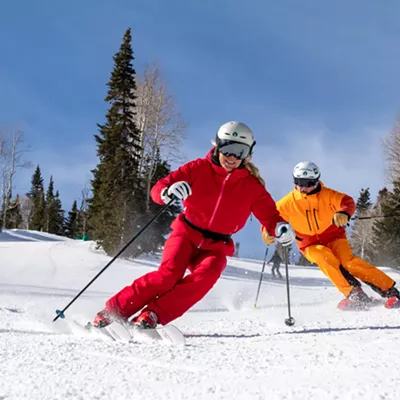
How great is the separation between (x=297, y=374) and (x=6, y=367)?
124cm

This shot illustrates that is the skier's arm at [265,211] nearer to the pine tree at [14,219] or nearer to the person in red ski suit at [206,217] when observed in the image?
the person in red ski suit at [206,217]

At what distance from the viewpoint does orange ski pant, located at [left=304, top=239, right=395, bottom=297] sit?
4.67m

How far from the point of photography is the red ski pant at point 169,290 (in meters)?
2.83

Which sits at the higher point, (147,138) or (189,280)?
(147,138)

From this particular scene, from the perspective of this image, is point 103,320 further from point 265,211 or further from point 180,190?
point 265,211

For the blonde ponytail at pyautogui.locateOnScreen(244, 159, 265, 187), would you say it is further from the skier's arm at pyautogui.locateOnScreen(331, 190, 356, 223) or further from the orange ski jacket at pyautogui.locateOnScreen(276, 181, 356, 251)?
the orange ski jacket at pyautogui.locateOnScreen(276, 181, 356, 251)

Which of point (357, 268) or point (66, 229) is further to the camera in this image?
point (66, 229)

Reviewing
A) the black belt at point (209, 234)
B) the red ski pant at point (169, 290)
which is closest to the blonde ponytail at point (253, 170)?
the black belt at point (209, 234)

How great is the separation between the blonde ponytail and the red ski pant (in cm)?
86

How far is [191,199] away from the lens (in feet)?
11.2

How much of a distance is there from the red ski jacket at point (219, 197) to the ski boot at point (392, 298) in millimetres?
1668

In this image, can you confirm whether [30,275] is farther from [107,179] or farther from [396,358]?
[396,358]

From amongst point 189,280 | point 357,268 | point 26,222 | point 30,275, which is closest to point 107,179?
point 30,275

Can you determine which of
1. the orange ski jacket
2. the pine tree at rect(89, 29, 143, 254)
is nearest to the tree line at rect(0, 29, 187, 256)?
the pine tree at rect(89, 29, 143, 254)
